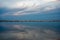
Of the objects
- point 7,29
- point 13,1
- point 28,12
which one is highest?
point 13,1

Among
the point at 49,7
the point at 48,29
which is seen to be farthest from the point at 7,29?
the point at 49,7

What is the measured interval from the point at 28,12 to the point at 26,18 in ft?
0.32

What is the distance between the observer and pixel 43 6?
5.39 ft

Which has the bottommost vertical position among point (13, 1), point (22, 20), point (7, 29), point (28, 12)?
A: point (7, 29)

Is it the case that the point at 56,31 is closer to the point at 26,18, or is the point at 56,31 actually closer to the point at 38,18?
the point at 38,18

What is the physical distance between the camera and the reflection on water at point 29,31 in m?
1.62

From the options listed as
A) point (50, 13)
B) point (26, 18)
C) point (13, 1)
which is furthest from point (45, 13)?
point (13, 1)

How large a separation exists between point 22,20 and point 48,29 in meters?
0.42

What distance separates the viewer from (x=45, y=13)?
5.35ft

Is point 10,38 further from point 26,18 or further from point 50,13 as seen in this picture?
point 50,13

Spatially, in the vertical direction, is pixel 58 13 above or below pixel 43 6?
below

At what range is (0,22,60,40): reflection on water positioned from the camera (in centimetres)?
162

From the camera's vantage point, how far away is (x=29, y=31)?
1629mm

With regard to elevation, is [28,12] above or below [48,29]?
above
